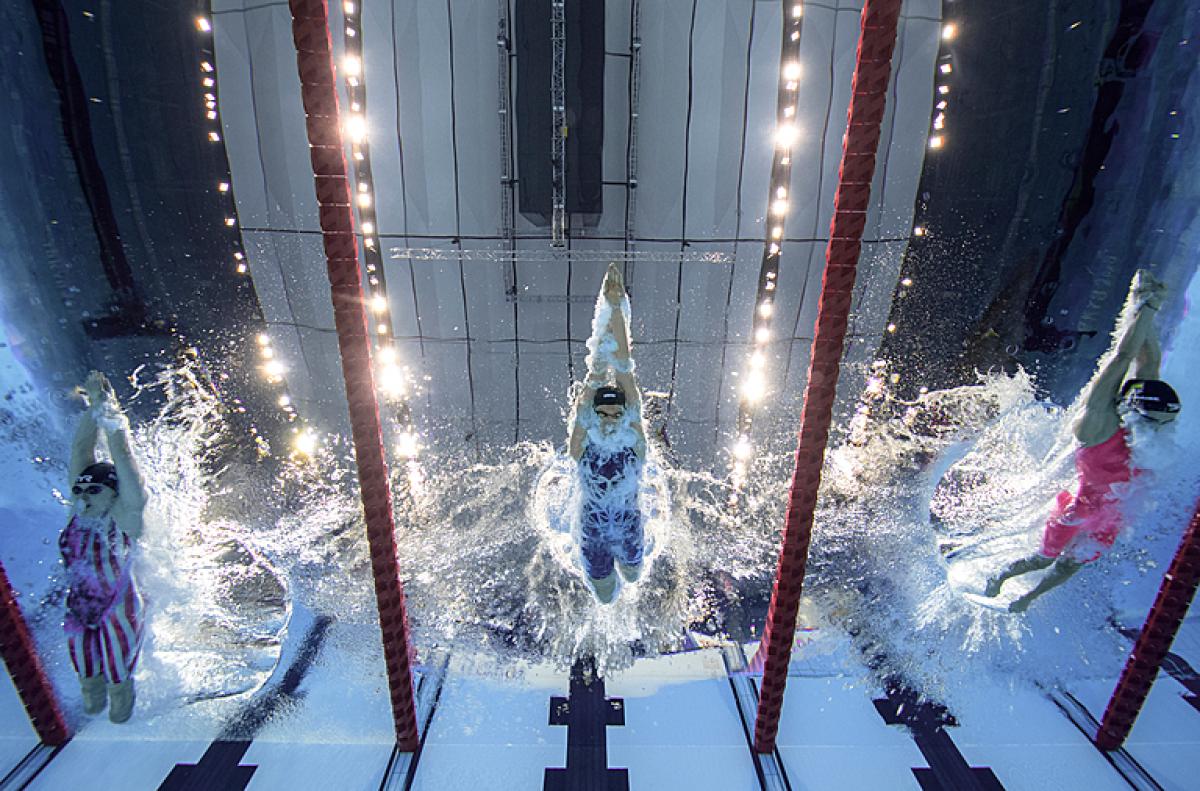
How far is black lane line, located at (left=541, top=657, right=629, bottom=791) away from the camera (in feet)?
6.20

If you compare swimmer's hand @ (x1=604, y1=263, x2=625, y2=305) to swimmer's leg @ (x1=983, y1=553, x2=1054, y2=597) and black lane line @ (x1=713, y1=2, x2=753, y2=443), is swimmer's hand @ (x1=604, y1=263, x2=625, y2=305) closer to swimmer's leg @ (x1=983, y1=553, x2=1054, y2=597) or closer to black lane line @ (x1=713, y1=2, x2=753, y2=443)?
black lane line @ (x1=713, y1=2, x2=753, y2=443)

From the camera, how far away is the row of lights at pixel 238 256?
2164 millimetres

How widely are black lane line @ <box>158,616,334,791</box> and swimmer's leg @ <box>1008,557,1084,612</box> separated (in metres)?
3.35

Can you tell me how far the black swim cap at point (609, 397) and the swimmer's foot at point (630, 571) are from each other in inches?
34.9

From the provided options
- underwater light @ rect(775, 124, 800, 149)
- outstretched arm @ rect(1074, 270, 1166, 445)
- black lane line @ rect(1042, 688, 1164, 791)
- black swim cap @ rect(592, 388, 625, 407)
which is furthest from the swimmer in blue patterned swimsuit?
black lane line @ rect(1042, 688, 1164, 791)

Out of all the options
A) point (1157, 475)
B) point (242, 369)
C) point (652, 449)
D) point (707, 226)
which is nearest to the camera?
point (1157, 475)

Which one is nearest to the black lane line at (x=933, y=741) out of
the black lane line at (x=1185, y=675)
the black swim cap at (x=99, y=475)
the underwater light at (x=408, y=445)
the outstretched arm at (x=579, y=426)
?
the black lane line at (x=1185, y=675)

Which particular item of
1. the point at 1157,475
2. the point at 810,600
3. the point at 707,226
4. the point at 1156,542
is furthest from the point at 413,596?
the point at 1156,542

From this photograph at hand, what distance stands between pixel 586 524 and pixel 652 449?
819mm

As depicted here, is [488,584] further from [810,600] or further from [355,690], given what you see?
[810,600]

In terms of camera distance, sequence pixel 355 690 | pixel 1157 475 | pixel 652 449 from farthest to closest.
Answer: pixel 652 449 < pixel 355 690 < pixel 1157 475

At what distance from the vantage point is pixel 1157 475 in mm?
1919

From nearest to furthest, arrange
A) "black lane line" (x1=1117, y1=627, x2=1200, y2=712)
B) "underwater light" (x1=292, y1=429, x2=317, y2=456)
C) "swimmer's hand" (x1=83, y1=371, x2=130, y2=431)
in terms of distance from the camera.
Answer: "swimmer's hand" (x1=83, y1=371, x2=130, y2=431)
"black lane line" (x1=1117, y1=627, x2=1200, y2=712)
"underwater light" (x1=292, y1=429, x2=317, y2=456)

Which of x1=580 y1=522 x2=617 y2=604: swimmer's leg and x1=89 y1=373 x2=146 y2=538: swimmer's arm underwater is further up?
x1=89 y1=373 x2=146 y2=538: swimmer's arm underwater
